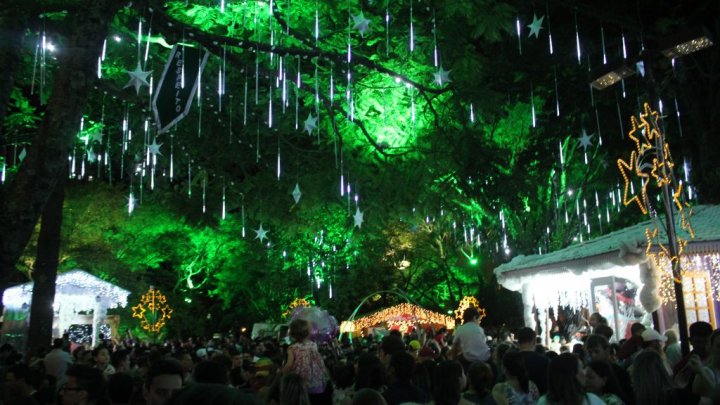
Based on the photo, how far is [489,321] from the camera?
25922 millimetres

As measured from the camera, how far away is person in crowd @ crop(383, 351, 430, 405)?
15.1ft

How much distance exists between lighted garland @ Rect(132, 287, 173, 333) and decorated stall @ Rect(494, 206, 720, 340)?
18.6 meters

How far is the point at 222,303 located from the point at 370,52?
26.0 meters

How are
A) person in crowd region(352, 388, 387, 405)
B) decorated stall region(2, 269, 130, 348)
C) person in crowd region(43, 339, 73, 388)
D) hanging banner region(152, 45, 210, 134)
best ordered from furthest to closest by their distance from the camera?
decorated stall region(2, 269, 130, 348)
person in crowd region(43, 339, 73, 388)
hanging banner region(152, 45, 210, 134)
person in crowd region(352, 388, 387, 405)

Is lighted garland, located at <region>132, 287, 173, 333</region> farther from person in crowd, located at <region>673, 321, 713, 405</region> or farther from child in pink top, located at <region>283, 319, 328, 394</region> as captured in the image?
person in crowd, located at <region>673, 321, 713, 405</region>

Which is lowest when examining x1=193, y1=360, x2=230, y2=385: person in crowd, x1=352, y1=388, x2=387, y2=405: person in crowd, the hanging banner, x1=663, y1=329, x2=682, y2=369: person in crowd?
x1=663, y1=329, x2=682, y2=369: person in crowd

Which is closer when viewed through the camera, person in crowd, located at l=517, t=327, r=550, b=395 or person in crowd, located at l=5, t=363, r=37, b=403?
person in crowd, located at l=517, t=327, r=550, b=395

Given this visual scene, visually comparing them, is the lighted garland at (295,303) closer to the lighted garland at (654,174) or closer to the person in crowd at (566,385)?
the lighted garland at (654,174)

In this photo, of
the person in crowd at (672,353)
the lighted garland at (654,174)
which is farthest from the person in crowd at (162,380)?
the lighted garland at (654,174)

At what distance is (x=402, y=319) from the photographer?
78.1 ft

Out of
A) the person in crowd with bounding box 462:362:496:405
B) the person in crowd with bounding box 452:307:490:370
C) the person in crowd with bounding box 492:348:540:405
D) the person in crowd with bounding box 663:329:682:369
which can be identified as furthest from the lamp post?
the person in crowd with bounding box 462:362:496:405

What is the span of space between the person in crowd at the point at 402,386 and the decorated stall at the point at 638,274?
645cm

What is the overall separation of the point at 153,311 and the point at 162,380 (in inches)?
957

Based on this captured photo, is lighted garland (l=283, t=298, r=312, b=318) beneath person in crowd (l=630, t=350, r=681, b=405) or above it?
above
